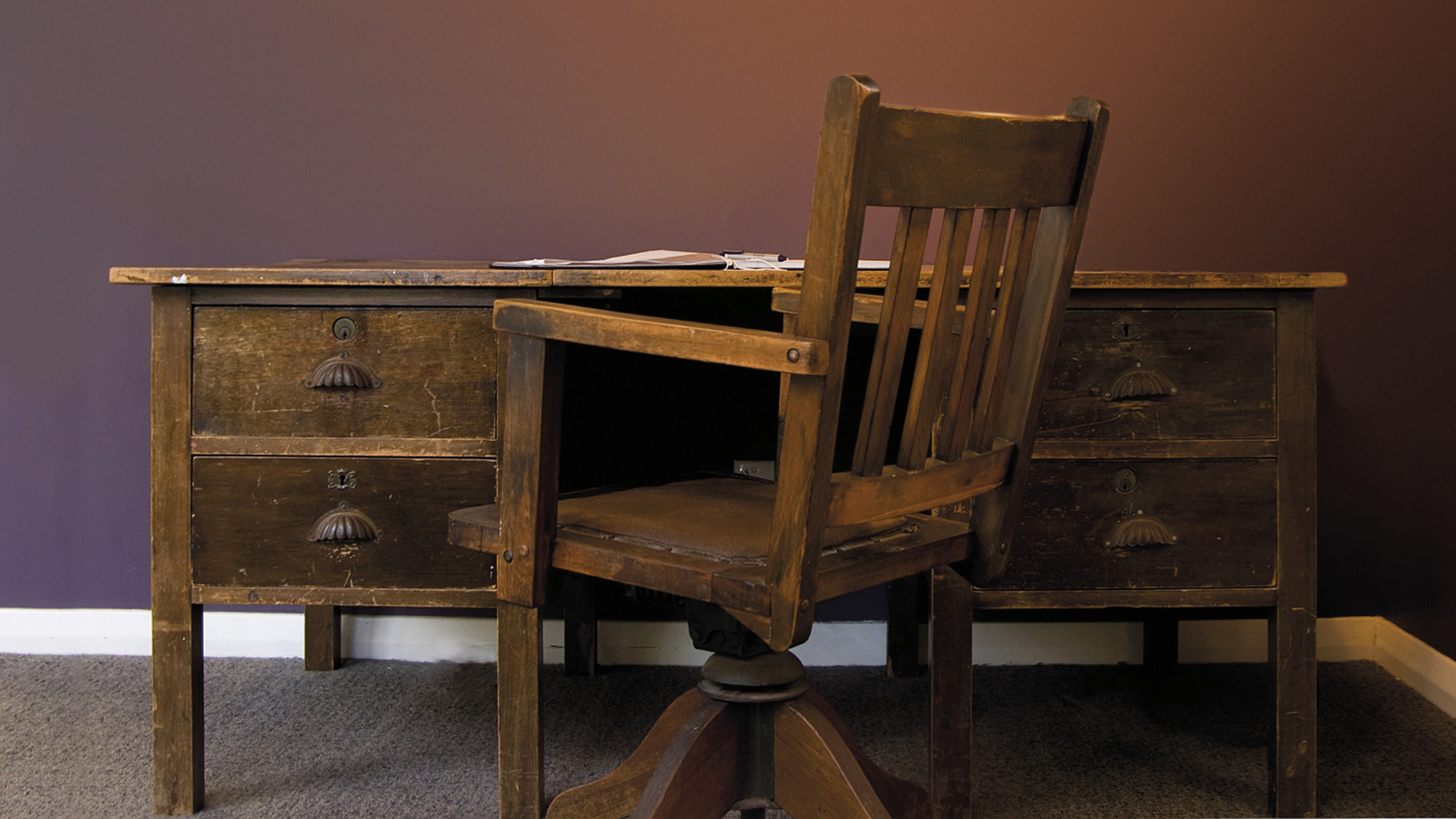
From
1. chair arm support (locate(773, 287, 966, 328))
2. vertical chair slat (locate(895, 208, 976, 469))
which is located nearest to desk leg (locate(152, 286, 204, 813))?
chair arm support (locate(773, 287, 966, 328))

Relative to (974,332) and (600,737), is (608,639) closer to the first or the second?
(600,737)

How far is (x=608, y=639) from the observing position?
227 cm

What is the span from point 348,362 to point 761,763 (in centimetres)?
78

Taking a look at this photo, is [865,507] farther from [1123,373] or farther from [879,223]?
[879,223]

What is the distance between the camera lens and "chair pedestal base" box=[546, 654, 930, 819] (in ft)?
3.99

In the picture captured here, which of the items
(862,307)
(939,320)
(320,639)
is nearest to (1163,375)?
(862,307)

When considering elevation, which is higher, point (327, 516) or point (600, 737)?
Answer: point (327, 516)

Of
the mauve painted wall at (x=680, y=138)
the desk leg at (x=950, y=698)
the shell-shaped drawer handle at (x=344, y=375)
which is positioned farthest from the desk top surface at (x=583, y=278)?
the mauve painted wall at (x=680, y=138)

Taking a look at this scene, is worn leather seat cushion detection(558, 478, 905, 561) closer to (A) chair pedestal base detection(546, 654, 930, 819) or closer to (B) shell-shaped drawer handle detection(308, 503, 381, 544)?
(A) chair pedestal base detection(546, 654, 930, 819)

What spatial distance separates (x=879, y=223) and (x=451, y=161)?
0.85 metres

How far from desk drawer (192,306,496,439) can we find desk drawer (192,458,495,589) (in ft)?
0.15

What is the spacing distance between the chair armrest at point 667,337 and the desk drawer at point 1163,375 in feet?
2.32

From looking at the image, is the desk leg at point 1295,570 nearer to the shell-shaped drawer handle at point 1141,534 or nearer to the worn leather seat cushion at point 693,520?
the shell-shaped drawer handle at point 1141,534

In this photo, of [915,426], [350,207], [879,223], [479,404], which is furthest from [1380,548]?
[350,207]
